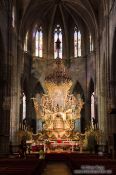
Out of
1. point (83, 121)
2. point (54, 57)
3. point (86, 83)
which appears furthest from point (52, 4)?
point (83, 121)

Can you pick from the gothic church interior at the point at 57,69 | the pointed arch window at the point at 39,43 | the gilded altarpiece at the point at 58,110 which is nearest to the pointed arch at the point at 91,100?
the gothic church interior at the point at 57,69

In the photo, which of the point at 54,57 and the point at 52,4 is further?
the point at 54,57

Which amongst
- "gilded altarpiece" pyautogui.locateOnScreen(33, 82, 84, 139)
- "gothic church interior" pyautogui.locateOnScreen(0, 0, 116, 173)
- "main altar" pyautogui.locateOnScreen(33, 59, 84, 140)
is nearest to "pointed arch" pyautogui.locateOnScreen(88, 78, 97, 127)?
"gothic church interior" pyautogui.locateOnScreen(0, 0, 116, 173)

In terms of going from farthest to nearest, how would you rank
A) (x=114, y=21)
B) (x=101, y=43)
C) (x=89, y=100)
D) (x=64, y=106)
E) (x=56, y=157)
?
(x=89, y=100) → (x=64, y=106) → (x=101, y=43) → (x=56, y=157) → (x=114, y=21)

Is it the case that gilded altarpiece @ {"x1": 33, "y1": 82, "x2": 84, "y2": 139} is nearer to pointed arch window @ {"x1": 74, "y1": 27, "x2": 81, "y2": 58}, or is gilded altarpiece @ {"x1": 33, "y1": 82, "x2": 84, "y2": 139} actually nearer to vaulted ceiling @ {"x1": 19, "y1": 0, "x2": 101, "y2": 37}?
pointed arch window @ {"x1": 74, "y1": 27, "x2": 81, "y2": 58}

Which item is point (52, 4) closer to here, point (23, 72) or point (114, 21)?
point (23, 72)

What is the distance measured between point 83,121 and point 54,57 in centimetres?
904

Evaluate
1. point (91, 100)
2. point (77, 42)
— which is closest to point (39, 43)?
point (77, 42)

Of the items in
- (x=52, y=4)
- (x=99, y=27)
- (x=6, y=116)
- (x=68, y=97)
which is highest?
(x=52, y=4)

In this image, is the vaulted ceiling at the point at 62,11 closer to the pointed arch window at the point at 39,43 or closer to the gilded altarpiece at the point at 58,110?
the pointed arch window at the point at 39,43

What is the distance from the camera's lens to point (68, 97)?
4334cm

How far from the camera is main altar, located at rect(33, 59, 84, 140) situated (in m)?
41.9

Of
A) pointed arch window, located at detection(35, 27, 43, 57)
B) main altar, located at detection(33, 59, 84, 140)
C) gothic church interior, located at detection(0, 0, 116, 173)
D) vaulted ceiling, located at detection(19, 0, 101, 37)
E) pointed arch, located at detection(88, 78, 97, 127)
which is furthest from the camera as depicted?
pointed arch window, located at detection(35, 27, 43, 57)

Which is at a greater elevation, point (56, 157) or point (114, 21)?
point (114, 21)
